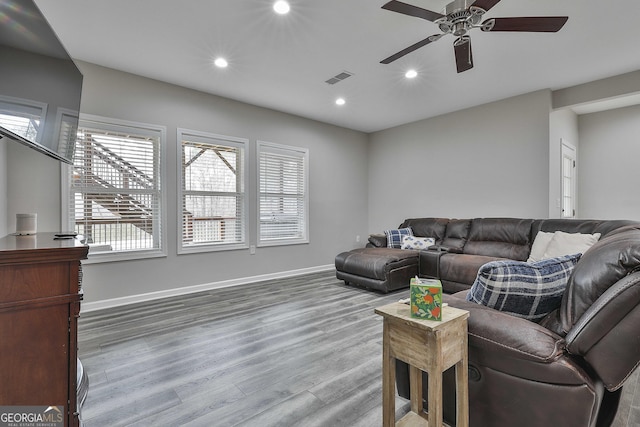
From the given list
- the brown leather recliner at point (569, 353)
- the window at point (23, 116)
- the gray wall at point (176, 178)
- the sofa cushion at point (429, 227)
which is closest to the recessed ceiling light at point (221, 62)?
the gray wall at point (176, 178)

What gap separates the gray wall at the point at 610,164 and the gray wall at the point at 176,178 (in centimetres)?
380

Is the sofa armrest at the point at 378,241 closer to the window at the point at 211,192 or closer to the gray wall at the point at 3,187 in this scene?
the window at the point at 211,192

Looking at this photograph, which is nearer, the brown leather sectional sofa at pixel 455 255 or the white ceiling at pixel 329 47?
the white ceiling at pixel 329 47

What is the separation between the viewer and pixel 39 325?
3.84 ft

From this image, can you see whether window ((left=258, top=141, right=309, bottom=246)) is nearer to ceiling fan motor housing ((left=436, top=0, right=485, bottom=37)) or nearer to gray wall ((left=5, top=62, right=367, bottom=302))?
gray wall ((left=5, top=62, right=367, bottom=302))

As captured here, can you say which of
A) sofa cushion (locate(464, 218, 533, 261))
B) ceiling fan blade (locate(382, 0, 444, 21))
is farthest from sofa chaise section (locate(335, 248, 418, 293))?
ceiling fan blade (locate(382, 0, 444, 21))

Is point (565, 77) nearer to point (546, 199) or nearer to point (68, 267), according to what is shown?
point (546, 199)

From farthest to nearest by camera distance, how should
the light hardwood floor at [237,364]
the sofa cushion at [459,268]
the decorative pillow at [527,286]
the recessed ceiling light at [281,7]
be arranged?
the sofa cushion at [459,268] → the recessed ceiling light at [281,7] → the light hardwood floor at [237,364] → the decorative pillow at [527,286]

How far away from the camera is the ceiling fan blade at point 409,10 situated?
76.1 inches

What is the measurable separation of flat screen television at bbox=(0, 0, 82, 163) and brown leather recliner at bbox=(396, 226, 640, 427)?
2426 millimetres

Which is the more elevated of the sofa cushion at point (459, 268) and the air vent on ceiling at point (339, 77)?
the air vent on ceiling at point (339, 77)

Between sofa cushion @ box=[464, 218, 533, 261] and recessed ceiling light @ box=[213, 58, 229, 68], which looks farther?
sofa cushion @ box=[464, 218, 533, 261]

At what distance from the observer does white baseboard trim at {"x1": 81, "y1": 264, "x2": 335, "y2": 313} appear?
3332 millimetres

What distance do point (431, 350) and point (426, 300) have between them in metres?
0.19
